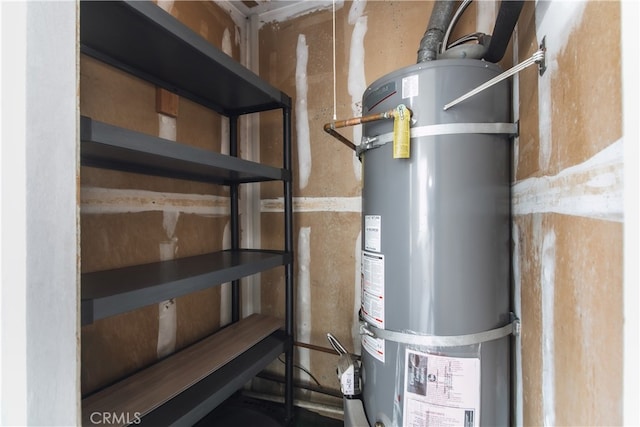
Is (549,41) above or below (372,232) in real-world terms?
above

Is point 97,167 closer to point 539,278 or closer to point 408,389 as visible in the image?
point 408,389

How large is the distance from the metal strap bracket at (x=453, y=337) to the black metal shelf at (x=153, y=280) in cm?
53

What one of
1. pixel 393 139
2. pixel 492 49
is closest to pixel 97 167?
pixel 393 139

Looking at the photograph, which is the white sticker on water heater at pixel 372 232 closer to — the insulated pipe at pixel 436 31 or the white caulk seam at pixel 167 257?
Answer: the insulated pipe at pixel 436 31

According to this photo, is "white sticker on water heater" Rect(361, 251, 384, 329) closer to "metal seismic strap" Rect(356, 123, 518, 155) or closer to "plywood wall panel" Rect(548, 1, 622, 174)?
"metal seismic strap" Rect(356, 123, 518, 155)

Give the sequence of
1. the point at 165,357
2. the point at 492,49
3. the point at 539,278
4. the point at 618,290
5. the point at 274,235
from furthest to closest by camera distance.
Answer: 1. the point at 274,235
2. the point at 165,357
3. the point at 492,49
4. the point at 539,278
5. the point at 618,290

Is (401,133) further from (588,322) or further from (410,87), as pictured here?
(588,322)

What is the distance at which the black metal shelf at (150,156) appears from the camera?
61cm

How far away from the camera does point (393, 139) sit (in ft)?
2.53

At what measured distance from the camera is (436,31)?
0.95 m

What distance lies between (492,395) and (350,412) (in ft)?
1.46

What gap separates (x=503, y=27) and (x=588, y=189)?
51cm

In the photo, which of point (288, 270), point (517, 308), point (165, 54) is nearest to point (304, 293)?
point (288, 270)

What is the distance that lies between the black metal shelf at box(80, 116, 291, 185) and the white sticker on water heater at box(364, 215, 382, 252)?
45 cm
